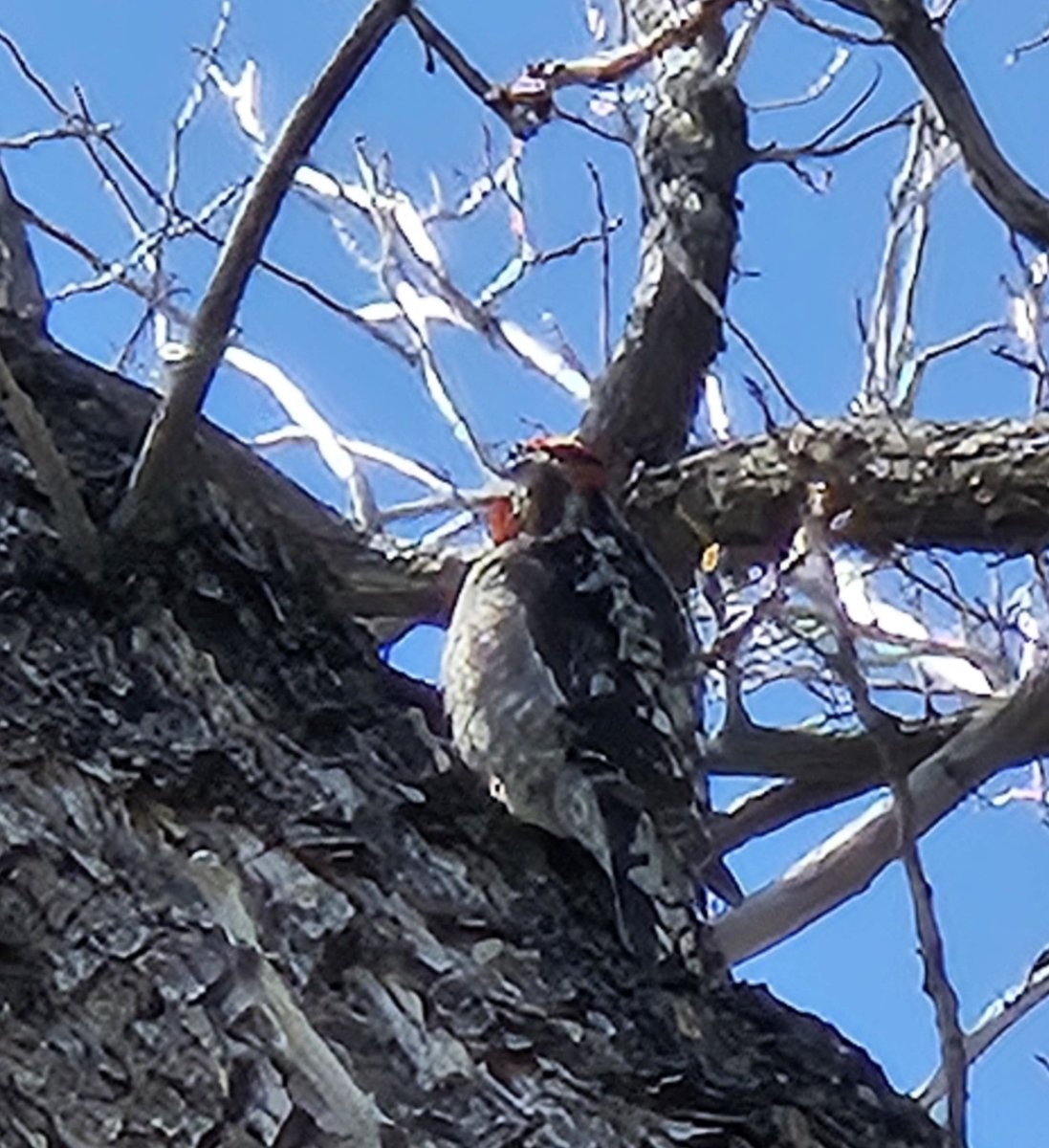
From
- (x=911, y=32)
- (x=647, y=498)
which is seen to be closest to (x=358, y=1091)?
(x=911, y=32)

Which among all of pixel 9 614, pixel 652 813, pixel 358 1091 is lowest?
pixel 358 1091

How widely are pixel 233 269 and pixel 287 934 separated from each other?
0.52m

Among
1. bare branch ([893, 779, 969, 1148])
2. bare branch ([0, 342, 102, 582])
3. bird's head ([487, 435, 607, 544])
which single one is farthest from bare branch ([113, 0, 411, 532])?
bird's head ([487, 435, 607, 544])

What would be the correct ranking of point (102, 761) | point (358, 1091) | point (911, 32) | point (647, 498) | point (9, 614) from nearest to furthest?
1. point (358, 1091)
2. point (102, 761)
3. point (9, 614)
4. point (911, 32)
5. point (647, 498)

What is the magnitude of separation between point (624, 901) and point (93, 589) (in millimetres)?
444

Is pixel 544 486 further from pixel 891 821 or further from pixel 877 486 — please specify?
pixel 891 821

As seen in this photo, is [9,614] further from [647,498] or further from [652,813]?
[647,498]

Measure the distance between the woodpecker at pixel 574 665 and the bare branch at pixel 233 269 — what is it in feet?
3.40

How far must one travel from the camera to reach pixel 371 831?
1494 millimetres

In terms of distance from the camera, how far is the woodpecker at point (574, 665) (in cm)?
288

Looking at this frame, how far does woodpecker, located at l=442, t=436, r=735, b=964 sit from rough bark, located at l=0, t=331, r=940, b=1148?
3.51 ft

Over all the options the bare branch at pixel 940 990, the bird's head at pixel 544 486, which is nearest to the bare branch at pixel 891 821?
the bird's head at pixel 544 486

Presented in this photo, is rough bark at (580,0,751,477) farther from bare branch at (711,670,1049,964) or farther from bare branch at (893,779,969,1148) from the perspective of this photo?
bare branch at (893,779,969,1148)

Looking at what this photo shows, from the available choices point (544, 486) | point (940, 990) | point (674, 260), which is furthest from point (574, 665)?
point (940, 990)
